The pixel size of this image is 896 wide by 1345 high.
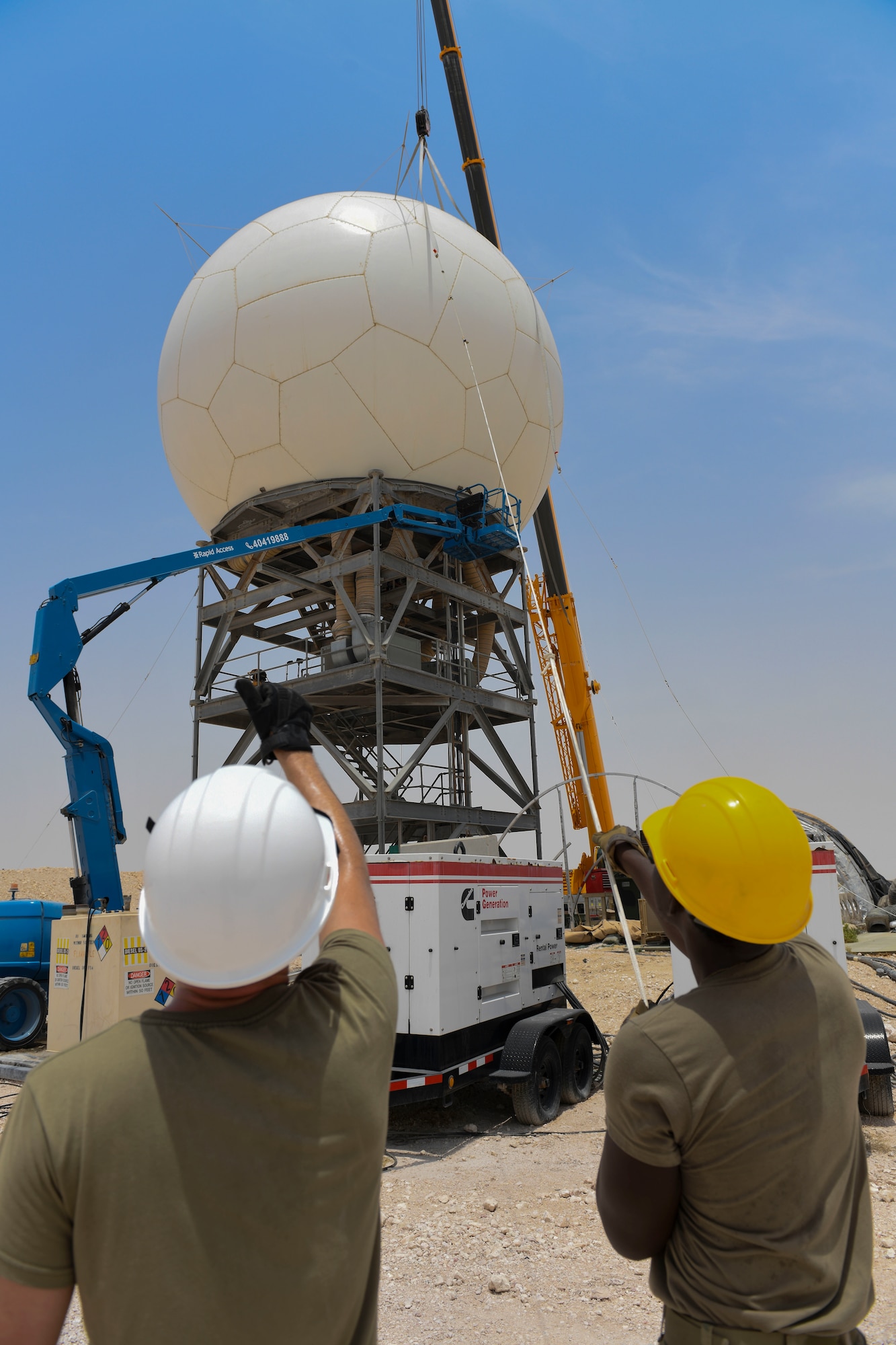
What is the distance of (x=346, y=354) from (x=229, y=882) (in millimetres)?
13098

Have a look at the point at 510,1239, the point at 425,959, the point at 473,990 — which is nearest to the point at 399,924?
the point at 425,959

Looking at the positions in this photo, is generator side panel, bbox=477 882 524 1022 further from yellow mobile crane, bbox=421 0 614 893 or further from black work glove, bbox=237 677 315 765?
yellow mobile crane, bbox=421 0 614 893

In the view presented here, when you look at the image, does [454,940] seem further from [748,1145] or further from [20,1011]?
[20,1011]

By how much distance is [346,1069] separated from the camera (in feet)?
4.18

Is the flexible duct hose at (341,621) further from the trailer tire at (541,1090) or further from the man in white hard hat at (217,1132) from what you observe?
the man in white hard hat at (217,1132)

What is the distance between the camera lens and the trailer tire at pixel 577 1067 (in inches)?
288

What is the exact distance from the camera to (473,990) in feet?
21.8

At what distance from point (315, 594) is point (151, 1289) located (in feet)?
45.6

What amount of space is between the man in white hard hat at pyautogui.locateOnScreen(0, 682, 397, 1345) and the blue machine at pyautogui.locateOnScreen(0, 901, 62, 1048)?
962 cm

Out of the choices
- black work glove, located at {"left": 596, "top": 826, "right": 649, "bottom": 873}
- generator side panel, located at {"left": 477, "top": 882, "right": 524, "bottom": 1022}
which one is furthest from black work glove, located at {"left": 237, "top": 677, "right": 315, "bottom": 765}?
generator side panel, located at {"left": 477, "top": 882, "right": 524, "bottom": 1022}

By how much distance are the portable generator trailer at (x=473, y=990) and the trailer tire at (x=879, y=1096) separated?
7.26 ft

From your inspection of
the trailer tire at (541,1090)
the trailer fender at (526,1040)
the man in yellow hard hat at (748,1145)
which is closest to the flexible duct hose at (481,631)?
the trailer fender at (526,1040)

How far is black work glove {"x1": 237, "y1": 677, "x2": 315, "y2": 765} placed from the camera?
1912mm

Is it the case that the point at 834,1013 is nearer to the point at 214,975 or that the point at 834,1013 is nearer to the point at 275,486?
the point at 214,975
